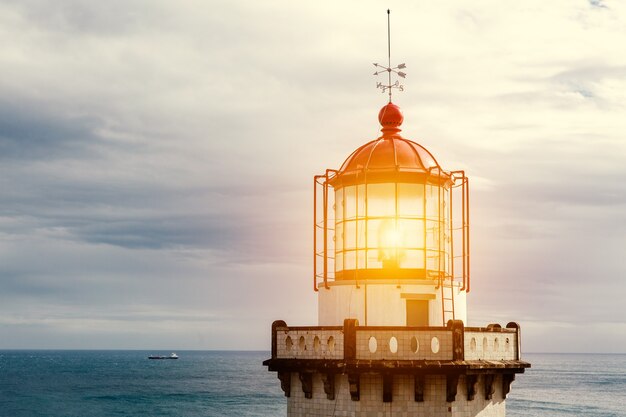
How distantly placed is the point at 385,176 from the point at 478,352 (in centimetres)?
356

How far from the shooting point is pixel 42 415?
282 feet

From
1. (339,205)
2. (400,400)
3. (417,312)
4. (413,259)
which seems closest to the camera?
(400,400)

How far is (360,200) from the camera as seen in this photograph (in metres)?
15.4

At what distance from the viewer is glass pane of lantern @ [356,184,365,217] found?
15258 mm

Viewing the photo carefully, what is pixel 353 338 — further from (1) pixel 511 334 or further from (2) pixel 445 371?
(1) pixel 511 334

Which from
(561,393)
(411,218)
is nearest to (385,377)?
(411,218)

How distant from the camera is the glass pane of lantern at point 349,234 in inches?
601

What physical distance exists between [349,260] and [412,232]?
1270 mm

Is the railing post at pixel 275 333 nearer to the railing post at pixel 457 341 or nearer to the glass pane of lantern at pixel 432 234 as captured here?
the glass pane of lantern at pixel 432 234

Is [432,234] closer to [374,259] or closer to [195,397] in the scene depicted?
[374,259]

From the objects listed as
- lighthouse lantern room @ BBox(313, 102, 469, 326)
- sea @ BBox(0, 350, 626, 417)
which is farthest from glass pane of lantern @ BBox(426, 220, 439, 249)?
sea @ BBox(0, 350, 626, 417)

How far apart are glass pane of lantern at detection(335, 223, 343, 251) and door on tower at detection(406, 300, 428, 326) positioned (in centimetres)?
171

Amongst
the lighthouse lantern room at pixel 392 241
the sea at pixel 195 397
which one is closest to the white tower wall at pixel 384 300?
the lighthouse lantern room at pixel 392 241

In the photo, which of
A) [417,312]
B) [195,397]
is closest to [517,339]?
[417,312]
